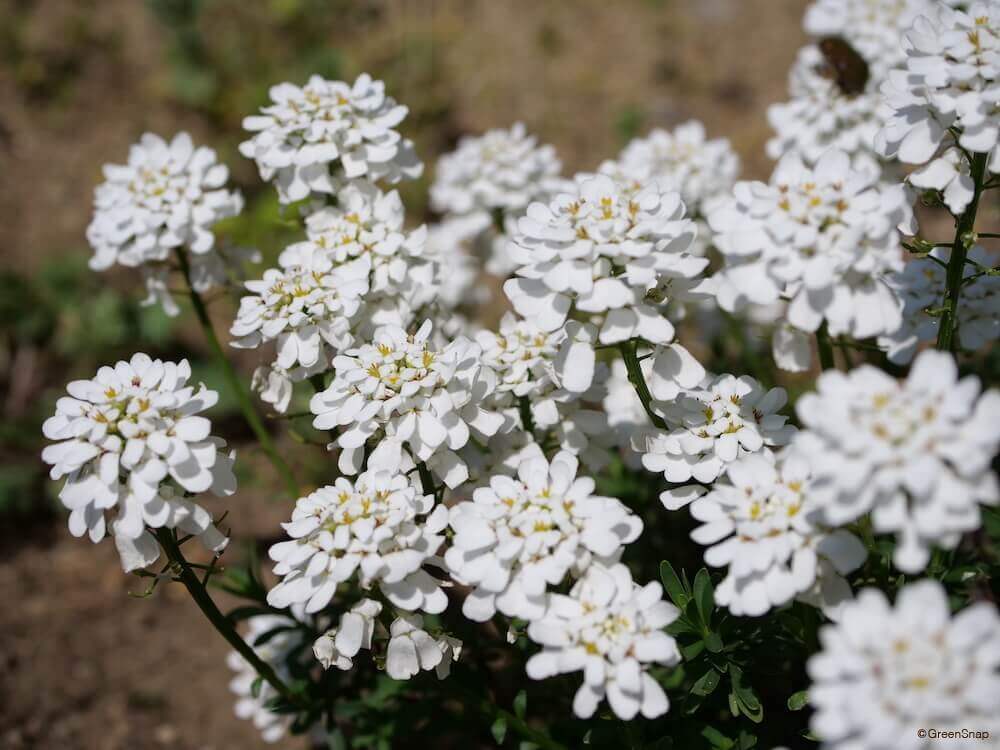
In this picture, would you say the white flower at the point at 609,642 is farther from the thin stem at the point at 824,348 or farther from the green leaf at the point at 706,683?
the thin stem at the point at 824,348

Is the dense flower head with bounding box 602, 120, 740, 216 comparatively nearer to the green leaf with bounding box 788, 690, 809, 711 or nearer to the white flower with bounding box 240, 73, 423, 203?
the white flower with bounding box 240, 73, 423, 203

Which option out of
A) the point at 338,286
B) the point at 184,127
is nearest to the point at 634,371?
the point at 338,286

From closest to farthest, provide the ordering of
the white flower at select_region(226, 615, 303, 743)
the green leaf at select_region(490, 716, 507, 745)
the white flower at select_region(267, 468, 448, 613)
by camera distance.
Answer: the white flower at select_region(267, 468, 448, 613) < the green leaf at select_region(490, 716, 507, 745) < the white flower at select_region(226, 615, 303, 743)

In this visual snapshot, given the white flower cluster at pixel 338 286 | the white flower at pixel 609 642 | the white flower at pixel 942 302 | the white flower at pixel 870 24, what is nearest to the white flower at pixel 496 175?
the white flower cluster at pixel 338 286

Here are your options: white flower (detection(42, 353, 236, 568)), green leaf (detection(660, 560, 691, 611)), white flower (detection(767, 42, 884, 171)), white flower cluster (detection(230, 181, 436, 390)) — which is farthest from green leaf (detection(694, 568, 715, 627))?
white flower (detection(767, 42, 884, 171))

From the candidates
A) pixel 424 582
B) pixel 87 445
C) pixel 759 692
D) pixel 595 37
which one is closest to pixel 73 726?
pixel 87 445

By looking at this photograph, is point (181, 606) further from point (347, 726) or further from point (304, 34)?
point (304, 34)

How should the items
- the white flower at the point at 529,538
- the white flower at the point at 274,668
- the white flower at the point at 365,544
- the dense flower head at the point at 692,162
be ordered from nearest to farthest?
the white flower at the point at 529,538, the white flower at the point at 365,544, the white flower at the point at 274,668, the dense flower head at the point at 692,162
